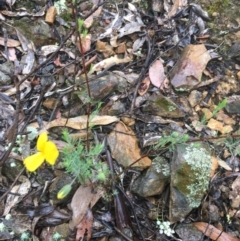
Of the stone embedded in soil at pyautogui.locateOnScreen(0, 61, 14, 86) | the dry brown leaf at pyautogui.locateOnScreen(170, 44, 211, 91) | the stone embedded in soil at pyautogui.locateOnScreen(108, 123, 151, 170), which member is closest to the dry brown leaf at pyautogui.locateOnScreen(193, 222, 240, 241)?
the stone embedded in soil at pyautogui.locateOnScreen(108, 123, 151, 170)

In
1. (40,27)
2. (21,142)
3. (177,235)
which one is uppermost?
(40,27)

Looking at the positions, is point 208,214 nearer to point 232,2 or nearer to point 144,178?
point 144,178

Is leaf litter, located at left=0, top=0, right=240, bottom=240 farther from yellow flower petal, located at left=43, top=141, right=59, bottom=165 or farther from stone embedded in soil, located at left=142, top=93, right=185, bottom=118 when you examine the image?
yellow flower petal, located at left=43, top=141, right=59, bottom=165

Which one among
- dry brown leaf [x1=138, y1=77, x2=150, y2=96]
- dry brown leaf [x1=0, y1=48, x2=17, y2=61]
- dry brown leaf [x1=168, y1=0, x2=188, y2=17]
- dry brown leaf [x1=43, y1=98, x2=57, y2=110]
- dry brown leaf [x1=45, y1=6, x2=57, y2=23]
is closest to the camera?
dry brown leaf [x1=43, y1=98, x2=57, y2=110]

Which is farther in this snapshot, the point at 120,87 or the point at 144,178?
the point at 120,87

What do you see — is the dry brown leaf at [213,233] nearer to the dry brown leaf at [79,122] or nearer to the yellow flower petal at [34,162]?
the dry brown leaf at [79,122]

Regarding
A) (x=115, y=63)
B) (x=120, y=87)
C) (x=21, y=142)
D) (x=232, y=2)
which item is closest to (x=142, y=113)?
(x=120, y=87)

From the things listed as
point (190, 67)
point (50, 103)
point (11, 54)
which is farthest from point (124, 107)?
point (11, 54)
